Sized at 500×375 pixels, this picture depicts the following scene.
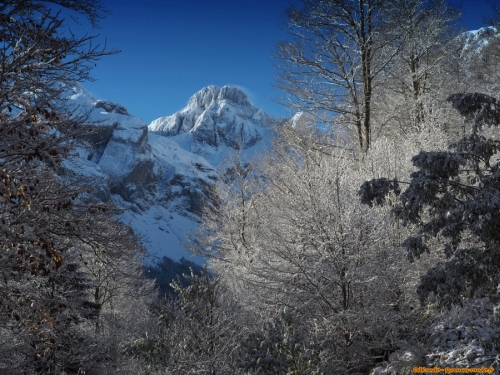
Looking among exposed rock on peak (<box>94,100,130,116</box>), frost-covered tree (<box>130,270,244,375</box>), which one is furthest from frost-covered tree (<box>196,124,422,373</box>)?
exposed rock on peak (<box>94,100,130,116</box>)

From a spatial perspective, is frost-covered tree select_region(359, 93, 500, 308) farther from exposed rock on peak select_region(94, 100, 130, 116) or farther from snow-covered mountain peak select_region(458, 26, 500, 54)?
exposed rock on peak select_region(94, 100, 130, 116)

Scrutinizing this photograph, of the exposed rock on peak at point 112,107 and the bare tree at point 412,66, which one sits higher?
the exposed rock on peak at point 112,107

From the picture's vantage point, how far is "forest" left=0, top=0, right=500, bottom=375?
4020 mm

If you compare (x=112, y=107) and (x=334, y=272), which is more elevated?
(x=112, y=107)

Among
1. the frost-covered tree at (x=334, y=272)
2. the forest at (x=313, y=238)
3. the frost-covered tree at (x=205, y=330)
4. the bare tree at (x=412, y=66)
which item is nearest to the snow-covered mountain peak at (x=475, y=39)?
the bare tree at (x=412, y=66)

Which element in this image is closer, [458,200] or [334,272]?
[458,200]

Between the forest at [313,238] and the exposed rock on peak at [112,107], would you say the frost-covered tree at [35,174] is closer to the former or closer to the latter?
the forest at [313,238]

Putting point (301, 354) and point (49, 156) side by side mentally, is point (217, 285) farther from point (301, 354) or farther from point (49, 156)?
point (49, 156)

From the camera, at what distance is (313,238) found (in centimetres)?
609

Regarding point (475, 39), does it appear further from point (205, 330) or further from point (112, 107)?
point (112, 107)

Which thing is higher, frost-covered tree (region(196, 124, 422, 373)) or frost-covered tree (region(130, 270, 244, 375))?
frost-covered tree (region(196, 124, 422, 373))

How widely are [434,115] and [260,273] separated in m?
7.95

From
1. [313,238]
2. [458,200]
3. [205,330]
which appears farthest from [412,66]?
[205,330]

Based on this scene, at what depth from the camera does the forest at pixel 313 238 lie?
13.2 ft
